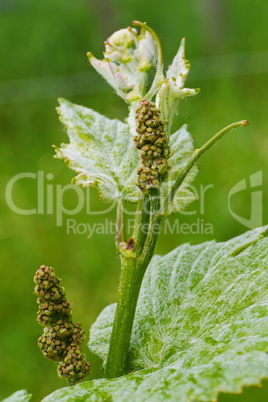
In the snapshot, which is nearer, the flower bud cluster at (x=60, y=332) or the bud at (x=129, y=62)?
the flower bud cluster at (x=60, y=332)

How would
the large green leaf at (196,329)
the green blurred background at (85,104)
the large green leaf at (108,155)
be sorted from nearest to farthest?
the large green leaf at (196,329) < the large green leaf at (108,155) < the green blurred background at (85,104)

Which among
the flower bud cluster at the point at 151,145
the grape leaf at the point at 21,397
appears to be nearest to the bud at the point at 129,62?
the flower bud cluster at the point at 151,145

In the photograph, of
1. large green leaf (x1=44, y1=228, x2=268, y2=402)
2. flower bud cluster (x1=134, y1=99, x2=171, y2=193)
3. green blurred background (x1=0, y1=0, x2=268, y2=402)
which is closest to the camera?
large green leaf (x1=44, y1=228, x2=268, y2=402)

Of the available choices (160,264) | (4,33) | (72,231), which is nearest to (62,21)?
(4,33)

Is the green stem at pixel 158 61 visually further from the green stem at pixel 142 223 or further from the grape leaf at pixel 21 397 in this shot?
the grape leaf at pixel 21 397

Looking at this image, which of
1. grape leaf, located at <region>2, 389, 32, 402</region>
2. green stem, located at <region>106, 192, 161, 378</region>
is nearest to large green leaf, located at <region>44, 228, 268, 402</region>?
green stem, located at <region>106, 192, 161, 378</region>

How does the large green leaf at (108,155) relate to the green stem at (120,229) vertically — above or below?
above

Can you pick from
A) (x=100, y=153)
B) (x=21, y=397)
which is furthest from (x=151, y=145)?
(x=21, y=397)

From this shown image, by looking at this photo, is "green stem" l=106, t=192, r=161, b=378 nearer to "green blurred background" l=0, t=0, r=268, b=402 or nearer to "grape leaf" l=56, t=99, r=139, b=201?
"grape leaf" l=56, t=99, r=139, b=201
